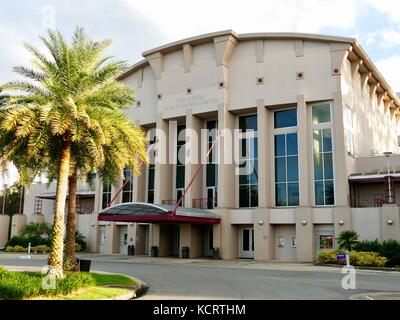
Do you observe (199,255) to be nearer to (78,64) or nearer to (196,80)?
(196,80)

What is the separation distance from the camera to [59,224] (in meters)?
16.3

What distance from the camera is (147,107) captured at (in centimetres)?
4156

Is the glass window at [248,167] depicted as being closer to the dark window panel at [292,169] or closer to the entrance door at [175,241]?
the dark window panel at [292,169]

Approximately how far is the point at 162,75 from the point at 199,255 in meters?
16.1

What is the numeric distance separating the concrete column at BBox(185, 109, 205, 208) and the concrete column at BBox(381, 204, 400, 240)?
14626mm

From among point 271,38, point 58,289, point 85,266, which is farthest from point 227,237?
point 58,289

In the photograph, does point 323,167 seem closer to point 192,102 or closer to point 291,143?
point 291,143

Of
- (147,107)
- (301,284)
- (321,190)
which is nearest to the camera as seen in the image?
(301,284)

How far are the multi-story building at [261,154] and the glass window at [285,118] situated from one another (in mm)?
80

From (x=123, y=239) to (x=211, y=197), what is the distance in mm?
10058

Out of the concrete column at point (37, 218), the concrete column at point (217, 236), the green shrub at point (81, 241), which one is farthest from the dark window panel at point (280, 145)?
the concrete column at point (37, 218)

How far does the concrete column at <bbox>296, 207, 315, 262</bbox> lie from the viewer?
31409 mm

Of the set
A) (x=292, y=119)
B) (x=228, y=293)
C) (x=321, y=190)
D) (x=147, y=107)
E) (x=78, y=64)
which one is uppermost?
(x=147, y=107)
